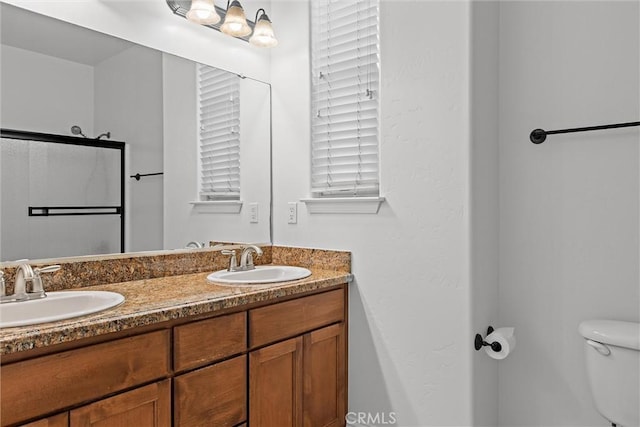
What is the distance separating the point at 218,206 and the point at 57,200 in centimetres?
79

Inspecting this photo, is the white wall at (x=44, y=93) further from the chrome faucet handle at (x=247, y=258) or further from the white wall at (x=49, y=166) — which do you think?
the chrome faucet handle at (x=247, y=258)

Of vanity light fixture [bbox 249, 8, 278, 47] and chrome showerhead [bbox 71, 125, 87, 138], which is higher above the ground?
vanity light fixture [bbox 249, 8, 278, 47]

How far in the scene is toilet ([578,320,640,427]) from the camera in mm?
1559

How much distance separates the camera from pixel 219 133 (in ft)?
7.77

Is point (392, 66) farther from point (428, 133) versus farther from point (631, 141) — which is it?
point (631, 141)

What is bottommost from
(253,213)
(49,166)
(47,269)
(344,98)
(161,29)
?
(47,269)

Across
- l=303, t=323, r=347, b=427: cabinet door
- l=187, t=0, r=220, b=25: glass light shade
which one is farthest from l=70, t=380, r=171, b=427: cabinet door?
l=187, t=0, r=220, b=25: glass light shade

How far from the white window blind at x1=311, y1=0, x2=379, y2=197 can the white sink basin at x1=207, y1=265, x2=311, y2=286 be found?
0.45m

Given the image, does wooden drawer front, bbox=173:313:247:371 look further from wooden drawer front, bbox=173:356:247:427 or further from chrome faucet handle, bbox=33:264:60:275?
chrome faucet handle, bbox=33:264:60:275

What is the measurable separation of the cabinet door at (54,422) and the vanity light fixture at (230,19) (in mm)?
1737

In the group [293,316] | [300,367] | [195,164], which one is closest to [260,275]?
[293,316]

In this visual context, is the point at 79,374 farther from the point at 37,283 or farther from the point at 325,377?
the point at 325,377

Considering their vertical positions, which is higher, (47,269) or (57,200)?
(57,200)

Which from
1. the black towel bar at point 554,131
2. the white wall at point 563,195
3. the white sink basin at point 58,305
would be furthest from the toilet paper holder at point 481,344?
the white sink basin at point 58,305
